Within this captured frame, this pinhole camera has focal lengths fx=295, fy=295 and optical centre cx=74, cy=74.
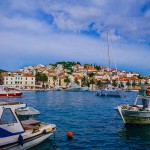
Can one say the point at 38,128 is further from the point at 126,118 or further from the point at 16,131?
the point at 126,118

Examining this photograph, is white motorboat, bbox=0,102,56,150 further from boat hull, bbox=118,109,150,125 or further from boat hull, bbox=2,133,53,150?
boat hull, bbox=118,109,150,125

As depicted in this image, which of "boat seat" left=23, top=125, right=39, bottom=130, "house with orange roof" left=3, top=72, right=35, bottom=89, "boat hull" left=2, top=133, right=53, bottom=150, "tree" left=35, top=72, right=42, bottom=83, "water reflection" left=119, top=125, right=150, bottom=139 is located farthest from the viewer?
"tree" left=35, top=72, right=42, bottom=83

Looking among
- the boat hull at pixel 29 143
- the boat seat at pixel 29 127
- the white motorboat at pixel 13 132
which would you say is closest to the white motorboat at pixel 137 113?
the boat hull at pixel 29 143

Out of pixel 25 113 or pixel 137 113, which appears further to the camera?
pixel 25 113

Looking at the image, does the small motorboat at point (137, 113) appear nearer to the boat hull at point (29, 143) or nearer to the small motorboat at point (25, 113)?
the small motorboat at point (25, 113)

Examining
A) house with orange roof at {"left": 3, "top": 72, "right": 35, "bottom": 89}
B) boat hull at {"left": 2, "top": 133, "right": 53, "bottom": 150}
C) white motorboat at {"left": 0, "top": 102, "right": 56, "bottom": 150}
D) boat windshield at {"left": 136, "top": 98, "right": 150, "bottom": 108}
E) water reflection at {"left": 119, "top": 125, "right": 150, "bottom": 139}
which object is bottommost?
water reflection at {"left": 119, "top": 125, "right": 150, "bottom": 139}

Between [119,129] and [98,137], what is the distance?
405 cm

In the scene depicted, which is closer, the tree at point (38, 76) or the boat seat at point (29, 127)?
the boat seat at point (29, 127)

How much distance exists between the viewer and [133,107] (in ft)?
91.7

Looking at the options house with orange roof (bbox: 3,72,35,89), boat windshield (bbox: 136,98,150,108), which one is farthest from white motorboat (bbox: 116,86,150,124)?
house with orange roof (bbox: 3,72,35,89)

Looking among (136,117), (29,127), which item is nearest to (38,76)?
(136,117)

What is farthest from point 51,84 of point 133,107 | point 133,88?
point 133,107

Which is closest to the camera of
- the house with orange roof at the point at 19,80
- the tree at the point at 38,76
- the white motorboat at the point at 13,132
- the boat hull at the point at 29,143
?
the white motorboat at the point at 13,132

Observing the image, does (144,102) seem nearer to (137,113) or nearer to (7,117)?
(137,113)
